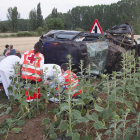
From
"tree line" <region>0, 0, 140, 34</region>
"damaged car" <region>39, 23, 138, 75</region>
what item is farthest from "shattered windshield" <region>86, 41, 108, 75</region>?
"tree line" <region>0, 0, 140, 34</region>

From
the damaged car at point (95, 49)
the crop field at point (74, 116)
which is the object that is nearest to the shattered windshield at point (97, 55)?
the damaged car at point (95, 49)

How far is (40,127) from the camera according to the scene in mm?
3590

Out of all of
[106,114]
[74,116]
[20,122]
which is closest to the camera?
[74,116]

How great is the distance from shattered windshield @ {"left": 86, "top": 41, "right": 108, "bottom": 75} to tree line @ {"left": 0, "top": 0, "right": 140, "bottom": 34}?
41416 millimetres

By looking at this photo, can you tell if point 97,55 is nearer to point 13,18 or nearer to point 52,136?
point 52,136

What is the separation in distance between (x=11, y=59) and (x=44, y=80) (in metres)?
1.23

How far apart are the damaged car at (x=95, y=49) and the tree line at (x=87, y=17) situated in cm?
4083

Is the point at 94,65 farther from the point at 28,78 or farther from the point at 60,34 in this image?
the point at 28,78

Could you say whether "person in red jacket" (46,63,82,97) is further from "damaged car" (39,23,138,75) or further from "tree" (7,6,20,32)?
"tree" (7,6,20,32)

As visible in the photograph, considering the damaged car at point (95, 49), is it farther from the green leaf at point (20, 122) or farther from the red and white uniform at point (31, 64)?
the green leaf at point (20, 122)

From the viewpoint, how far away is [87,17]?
59469mm

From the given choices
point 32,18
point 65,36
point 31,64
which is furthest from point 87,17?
point 31,64

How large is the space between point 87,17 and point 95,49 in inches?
2194

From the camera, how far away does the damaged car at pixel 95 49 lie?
19.7 feet
